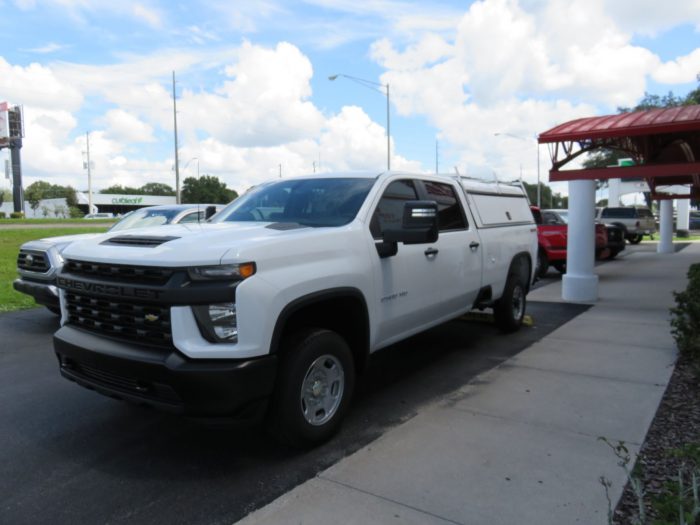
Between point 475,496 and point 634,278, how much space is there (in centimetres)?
1196

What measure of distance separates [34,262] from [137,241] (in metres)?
4.93

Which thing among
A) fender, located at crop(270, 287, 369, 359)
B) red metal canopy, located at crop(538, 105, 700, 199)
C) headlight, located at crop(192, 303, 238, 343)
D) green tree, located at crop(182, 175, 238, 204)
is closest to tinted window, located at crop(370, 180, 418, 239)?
fender, located at crop(270, 287, 369, 359)

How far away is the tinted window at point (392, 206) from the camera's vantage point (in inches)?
174

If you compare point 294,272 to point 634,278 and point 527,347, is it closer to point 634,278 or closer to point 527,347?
point 527,347

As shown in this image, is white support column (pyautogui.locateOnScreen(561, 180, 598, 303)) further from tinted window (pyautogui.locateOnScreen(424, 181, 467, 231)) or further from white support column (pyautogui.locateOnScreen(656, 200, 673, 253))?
white support column (pyautogui.locateOnScreen(656, 200, 673, 253))

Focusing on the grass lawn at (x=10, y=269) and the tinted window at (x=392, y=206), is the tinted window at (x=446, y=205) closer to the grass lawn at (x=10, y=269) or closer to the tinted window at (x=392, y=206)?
the tinted window at (x=392, y=206)

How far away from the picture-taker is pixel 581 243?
10.0m

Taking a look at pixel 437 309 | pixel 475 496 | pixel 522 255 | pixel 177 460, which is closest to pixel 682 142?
pixel 522 255

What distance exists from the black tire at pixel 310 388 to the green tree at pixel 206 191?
304 feet

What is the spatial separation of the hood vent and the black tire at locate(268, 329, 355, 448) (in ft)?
3.41

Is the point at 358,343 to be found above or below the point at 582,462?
above

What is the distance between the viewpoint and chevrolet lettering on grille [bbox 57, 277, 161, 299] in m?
3.28

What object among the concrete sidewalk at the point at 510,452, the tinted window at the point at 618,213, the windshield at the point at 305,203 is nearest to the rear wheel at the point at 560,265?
the concrete sidewalk at the point at 510,452

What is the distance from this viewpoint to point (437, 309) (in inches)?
205
